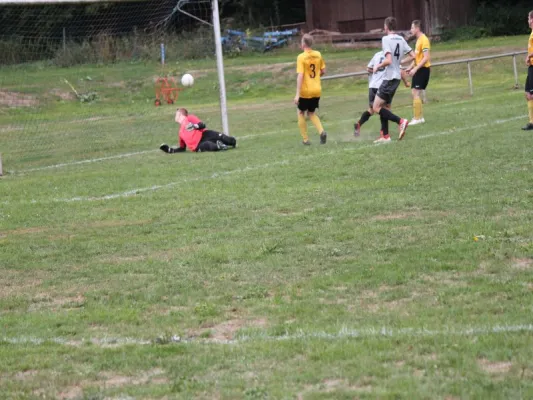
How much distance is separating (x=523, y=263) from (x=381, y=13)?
41047mm

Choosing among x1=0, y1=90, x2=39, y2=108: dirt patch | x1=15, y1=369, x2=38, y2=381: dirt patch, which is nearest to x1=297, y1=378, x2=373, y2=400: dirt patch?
x1=15, y1=369, x2=38, y2=381: dirt patch

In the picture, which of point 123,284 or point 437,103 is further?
point 437,103

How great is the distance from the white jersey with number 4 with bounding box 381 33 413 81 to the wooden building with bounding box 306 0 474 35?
1171 inches

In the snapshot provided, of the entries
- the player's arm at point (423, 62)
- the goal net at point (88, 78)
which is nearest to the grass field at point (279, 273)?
the player's arm at point (423, 62)

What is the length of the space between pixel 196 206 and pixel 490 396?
6.26 metres

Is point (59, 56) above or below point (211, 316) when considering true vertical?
above

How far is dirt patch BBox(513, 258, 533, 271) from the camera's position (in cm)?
661

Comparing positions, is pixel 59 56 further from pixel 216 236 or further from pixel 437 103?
pixel 216 236

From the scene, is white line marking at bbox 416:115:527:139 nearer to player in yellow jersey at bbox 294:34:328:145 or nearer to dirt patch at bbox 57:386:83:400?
player in yellow jersey at bbox 294:34:328:145

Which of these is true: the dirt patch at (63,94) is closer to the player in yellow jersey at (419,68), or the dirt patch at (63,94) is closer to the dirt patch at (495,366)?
the player in yellow jersey at (419,68)

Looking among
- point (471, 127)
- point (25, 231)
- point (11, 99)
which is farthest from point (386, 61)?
point (11, 99)

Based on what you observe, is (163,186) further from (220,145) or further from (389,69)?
(389,69)

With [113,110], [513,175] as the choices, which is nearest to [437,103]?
[113,110]

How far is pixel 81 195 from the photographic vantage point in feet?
38.8
